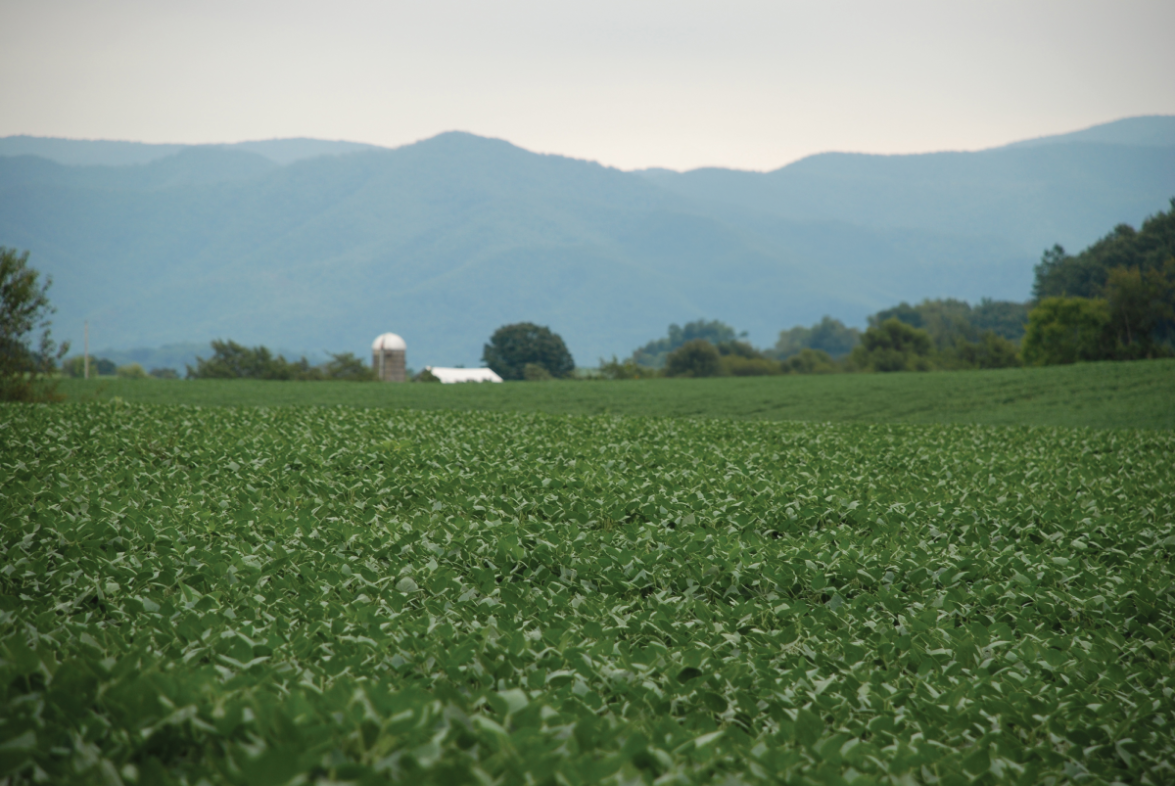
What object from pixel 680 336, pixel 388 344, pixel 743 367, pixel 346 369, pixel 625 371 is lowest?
pixel 625 371

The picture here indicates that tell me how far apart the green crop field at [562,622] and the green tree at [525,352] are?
90.4 metres

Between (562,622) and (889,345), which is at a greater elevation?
(889,345)

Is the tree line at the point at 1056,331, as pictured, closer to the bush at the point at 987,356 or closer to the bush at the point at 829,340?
the bush at the point at 987,356

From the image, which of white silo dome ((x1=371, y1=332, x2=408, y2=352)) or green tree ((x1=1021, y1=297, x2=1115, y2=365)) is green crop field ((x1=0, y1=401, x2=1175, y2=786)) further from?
white silo dome ((x1=371, y1=332, x2=408, y2=352))

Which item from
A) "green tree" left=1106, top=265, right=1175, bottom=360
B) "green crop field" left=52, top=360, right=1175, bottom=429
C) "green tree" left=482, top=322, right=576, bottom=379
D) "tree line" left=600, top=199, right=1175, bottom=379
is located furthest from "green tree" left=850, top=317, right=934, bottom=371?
"green tree" left=482, top=322, right=576, bottom=379

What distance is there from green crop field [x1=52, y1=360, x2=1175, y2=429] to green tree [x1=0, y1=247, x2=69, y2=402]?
10408 mm

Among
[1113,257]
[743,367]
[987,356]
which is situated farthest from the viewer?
[743,367]

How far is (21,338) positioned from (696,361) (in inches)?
2700

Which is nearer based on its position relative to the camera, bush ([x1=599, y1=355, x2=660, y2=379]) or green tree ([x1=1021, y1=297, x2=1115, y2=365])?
green tree ([x1=1021, y1=297, x2=1115, y2=365])

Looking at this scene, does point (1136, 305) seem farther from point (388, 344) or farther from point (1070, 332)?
point (388, 344)

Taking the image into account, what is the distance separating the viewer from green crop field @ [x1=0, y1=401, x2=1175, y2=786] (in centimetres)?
266

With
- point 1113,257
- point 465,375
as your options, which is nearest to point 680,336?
point 465,375

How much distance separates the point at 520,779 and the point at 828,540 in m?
5.58

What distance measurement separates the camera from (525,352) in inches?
4023
